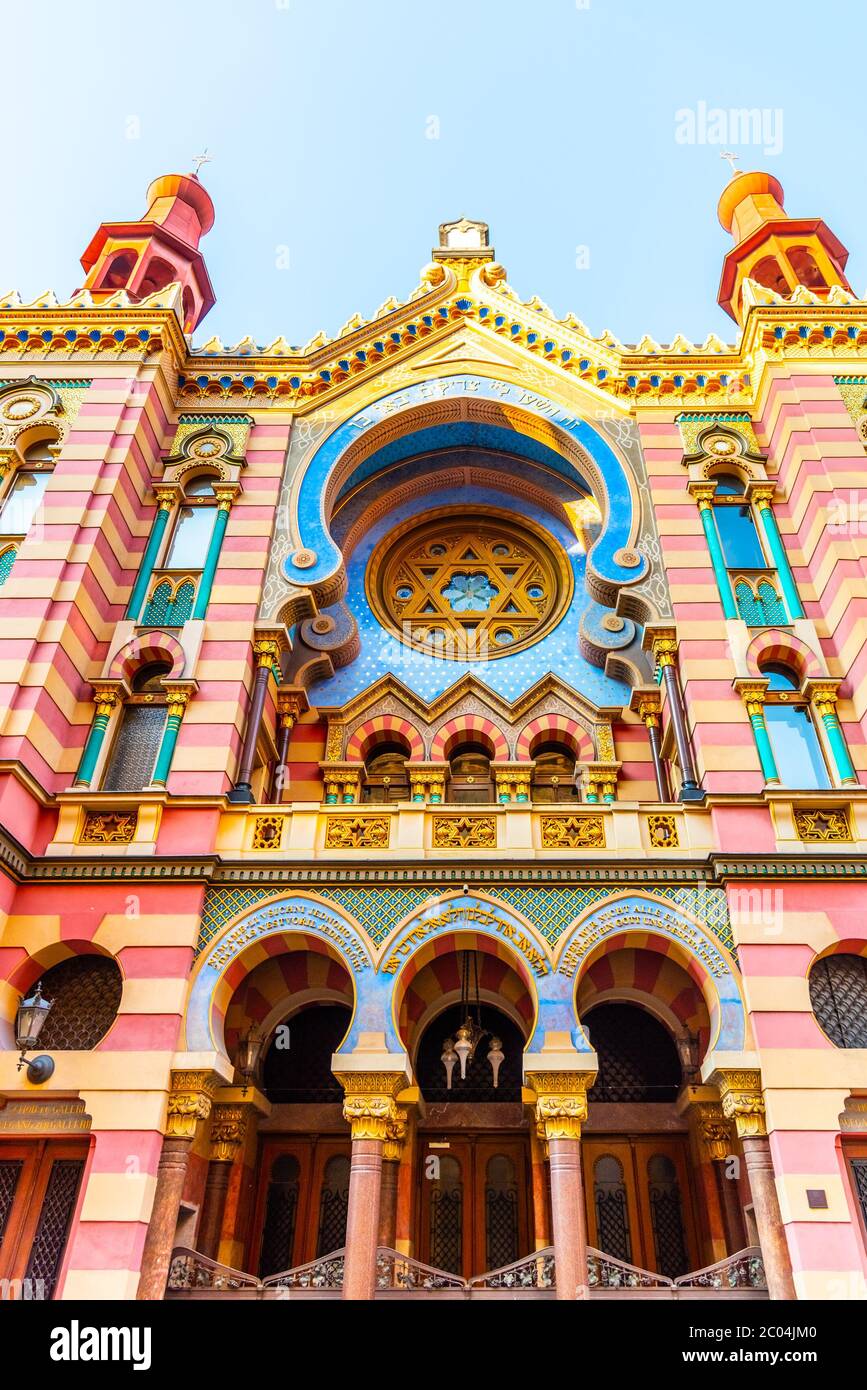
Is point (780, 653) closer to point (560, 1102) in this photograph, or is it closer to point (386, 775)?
point (386, 775)

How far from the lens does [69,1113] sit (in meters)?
11.6

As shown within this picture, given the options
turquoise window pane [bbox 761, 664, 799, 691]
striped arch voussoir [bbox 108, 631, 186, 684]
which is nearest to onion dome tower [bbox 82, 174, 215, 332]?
striped arch voussoir [bbox 108, 631, 186, 684]

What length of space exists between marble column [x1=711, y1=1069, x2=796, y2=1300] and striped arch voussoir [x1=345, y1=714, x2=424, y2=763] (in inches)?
277

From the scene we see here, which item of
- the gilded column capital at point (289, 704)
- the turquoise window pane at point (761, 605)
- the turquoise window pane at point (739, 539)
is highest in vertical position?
the turquoise window pane at point (739, 539)

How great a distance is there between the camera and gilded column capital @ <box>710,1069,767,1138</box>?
36.4ft

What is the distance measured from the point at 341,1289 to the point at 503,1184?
3.53 meters

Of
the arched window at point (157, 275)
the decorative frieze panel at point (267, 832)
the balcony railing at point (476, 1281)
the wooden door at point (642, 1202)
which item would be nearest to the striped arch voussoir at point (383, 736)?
the decorative frieze panel at point (267, 832)

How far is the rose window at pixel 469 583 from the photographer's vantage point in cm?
1808

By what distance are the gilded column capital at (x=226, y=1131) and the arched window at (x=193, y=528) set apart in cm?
848

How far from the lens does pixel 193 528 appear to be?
55.5 feet

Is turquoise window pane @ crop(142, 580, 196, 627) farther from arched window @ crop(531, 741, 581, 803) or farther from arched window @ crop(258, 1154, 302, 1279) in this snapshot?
arched window @ crop(258, 1154, 302, 1279)

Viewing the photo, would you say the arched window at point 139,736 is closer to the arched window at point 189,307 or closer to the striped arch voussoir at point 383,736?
the striped arch voussoir at point 383,736

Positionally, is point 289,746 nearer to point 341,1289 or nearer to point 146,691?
point 146,691

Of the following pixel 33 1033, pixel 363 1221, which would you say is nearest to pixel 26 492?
pixel 33 1033
